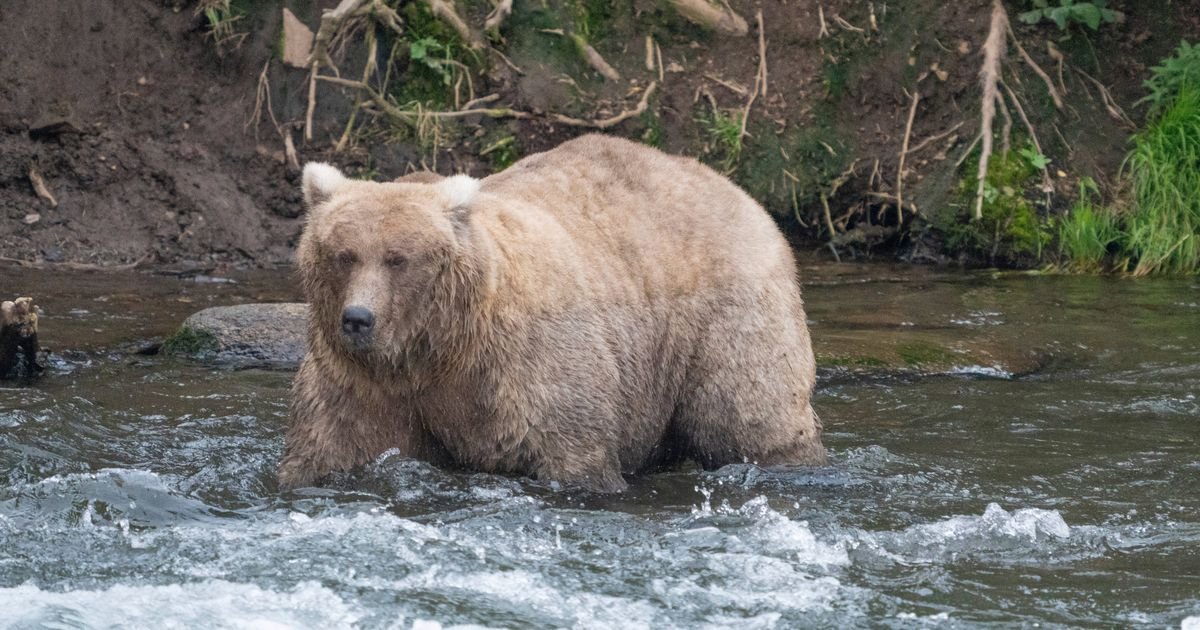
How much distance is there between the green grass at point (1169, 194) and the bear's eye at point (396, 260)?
7960mm

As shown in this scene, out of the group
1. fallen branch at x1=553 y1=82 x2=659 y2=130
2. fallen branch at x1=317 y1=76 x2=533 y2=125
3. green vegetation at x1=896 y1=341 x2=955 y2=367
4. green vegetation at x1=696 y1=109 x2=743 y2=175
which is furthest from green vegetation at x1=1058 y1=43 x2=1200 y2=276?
fallen branch at x1=317 y1=76 x2=533 y2=125

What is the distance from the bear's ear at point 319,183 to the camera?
20.0 ft

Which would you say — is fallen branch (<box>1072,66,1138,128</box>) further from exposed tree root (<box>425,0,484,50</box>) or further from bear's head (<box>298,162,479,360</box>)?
bear's head (<box>298,162,479,360</box>)

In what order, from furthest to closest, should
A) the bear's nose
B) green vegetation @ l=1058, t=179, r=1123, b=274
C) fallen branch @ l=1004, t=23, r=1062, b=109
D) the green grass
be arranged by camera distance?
fallen branch @ l=1004, t=23, r=1062, b=109 < green vegetation @ l=1058, t=179, r=1123, b=274 < the green grass < the bear's nose

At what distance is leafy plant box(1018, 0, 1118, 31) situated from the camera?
1278 cm

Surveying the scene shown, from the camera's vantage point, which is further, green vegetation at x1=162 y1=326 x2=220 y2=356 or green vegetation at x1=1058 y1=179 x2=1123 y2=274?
green vegetation at x1=1058 y1=179 x2=1123 y2=274

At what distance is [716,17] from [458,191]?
776 cm

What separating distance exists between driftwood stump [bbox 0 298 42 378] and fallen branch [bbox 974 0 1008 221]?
23.4 ft

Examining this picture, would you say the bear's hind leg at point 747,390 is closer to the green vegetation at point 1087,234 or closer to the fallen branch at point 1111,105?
the green vegetation at point 1087,234

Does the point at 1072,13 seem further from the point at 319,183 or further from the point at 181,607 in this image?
the point at 181,607

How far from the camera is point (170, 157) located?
1266 cm

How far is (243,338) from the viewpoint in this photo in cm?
946

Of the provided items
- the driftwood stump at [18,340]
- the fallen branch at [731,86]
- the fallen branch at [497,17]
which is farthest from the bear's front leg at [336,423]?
the fallen branch at [731,86]

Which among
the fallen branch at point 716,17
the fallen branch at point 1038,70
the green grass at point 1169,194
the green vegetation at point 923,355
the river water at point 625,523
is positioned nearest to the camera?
the river water at point 625,523
